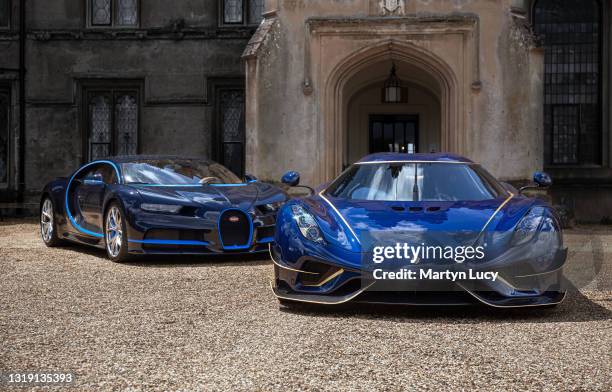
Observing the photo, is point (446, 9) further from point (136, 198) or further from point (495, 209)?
point (495, 209)

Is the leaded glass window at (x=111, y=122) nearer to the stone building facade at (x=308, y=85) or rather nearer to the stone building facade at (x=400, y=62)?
the stone building facade at (x=308, y=85)

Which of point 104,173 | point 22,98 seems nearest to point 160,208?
point 104,173

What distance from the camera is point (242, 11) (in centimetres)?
1931

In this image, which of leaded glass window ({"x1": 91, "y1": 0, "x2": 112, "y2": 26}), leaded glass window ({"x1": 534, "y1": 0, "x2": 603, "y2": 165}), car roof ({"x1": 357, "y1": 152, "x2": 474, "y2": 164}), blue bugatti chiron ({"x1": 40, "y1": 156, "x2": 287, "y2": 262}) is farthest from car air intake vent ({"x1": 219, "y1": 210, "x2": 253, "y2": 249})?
leaded glass window ({"x1": 91, "y1": 0, "x2": 112, "y2": 26})

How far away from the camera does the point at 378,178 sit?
673 cm

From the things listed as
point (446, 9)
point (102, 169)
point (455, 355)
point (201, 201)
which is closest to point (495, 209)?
point (455, 355)

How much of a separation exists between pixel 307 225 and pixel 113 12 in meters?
15.2

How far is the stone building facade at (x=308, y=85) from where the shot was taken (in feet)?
47.0

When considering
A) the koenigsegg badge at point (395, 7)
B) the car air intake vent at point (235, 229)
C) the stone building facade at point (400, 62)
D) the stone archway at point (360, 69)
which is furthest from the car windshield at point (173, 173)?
the koenigsegg badge at point (395, 7)

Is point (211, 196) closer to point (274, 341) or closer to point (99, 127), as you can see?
point (274, 341)

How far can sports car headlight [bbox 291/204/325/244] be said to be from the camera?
5.76 meters

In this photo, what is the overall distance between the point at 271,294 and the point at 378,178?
1.32m

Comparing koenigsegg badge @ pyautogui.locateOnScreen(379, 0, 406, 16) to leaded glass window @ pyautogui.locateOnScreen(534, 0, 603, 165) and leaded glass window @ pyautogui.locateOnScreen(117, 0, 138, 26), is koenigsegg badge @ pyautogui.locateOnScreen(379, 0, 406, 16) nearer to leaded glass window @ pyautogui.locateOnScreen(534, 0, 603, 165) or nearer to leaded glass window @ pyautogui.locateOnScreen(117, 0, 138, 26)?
leaded glass window @ pyautogui.locateOnScreen(534, 0, 603, 165)

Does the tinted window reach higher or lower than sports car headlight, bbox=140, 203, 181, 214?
higher
